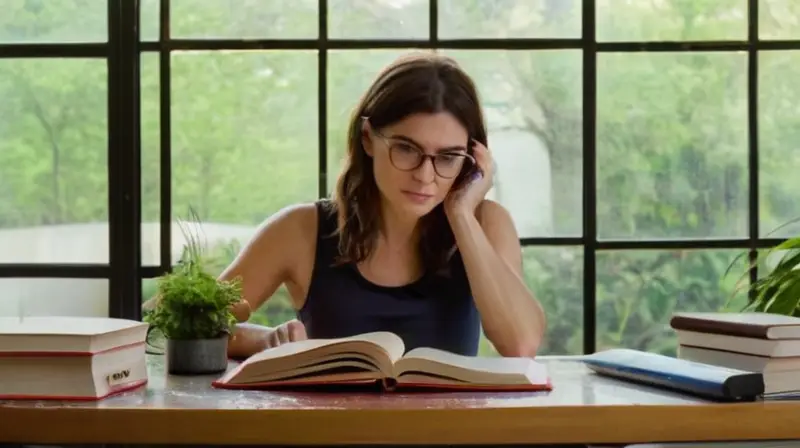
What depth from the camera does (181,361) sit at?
1561 millimetres

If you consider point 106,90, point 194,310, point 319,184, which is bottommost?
point 194,310

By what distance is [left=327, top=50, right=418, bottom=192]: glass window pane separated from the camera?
10.1 feet

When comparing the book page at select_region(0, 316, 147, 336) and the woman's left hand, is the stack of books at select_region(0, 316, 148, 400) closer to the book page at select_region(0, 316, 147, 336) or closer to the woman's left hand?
the book page at select_region(0, 316, 147, 336)

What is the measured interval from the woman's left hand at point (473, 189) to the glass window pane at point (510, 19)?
38.6 inches

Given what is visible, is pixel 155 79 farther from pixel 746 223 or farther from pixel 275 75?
pixel 746 223

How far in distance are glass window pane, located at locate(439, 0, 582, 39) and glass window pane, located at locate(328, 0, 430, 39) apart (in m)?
0.07

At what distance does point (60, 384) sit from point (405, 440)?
1.57ft

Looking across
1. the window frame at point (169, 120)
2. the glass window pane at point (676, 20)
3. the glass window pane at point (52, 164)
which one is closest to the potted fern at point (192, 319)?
the window frame at point (169, 120)

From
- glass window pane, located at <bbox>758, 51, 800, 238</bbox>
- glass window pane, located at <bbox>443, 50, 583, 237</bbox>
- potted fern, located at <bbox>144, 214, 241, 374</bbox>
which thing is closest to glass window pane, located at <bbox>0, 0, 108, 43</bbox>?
glass window pane, located at <bbox>443, 50, 583, 237</bbox>

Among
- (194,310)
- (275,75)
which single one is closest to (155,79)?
(275,75)

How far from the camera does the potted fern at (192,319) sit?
155 centimetres

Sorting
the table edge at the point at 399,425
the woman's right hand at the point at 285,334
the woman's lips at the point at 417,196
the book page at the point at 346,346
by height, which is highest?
the woman's lips at the point at 417,196

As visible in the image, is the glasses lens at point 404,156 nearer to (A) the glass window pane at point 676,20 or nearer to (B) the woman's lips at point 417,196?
(B) the woman's lips at point 417,196

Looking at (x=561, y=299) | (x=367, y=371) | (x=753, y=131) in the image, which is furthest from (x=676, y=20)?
(x=367, y=371)
